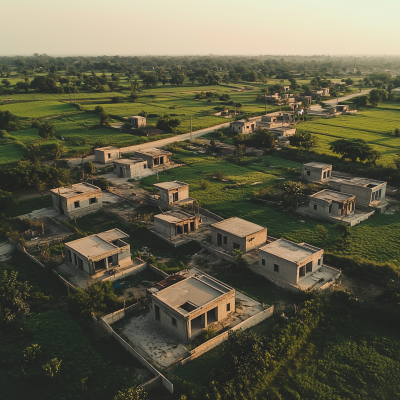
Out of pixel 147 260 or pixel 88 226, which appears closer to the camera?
pixel 147 260

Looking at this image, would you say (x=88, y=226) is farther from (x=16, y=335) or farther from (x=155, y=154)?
(x=155, y=154)

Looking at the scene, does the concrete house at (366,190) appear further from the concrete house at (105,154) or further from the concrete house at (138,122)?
the concrete house at (138,122)

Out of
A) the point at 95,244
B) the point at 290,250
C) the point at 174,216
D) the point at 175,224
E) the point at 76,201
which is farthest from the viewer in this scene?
the point at 76,201

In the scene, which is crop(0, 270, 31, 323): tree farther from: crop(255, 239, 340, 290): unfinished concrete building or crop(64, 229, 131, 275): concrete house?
crop(255, 239, 340, 290): unfinished concrete building

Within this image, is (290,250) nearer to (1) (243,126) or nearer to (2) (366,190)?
(2) (366,190)

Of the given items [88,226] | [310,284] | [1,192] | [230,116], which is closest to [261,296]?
[310,284]

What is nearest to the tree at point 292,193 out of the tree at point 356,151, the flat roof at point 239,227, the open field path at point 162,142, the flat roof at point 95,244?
the flat roof at point 239,227

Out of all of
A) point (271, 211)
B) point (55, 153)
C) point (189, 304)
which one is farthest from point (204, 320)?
point (55, 153)
